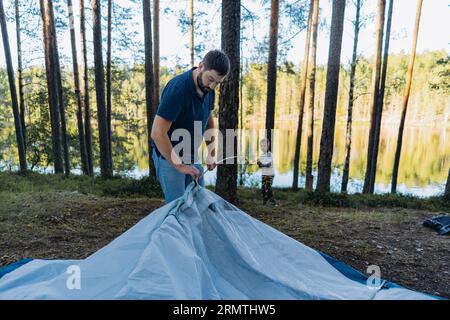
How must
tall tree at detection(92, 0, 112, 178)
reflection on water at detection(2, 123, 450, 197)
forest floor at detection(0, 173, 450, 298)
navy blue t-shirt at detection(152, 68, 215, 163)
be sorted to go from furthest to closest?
reflection on water at detection(2, 123, 450, 197), tall tree at detection(92, 0, 112, 178), forest floor at detection(0, 173, 450, 298), navy blue t-shirt at detection(152, 68, 215, 163)

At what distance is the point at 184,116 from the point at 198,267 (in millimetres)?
1279

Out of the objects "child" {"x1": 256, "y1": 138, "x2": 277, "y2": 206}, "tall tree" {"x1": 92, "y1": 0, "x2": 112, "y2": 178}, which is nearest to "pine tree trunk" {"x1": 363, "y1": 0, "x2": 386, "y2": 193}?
"child" {"x1": 256, "y1": 138, "x2": 277, "y2": 206}

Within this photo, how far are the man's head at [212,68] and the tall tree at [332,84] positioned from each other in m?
5.70

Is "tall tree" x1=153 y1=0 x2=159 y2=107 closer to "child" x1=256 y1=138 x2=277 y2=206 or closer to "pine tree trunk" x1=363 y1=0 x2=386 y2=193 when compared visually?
"child" x1=256 y1=138 x2=277 y2=206

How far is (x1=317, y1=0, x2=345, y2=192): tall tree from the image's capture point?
6.86 metres

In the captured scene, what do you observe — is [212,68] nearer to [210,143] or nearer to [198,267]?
[210,143]

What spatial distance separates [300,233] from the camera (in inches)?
185

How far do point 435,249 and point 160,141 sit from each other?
4269 mm

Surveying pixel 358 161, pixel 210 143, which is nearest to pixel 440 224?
pixel 210 143

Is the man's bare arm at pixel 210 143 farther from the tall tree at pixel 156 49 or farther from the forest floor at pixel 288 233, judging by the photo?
the tall tree at pixel 156 49

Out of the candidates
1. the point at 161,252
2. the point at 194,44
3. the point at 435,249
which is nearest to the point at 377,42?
the point at 194,44

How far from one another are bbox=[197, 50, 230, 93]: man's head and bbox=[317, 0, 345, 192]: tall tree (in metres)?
5.70

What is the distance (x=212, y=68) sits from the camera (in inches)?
85.7
